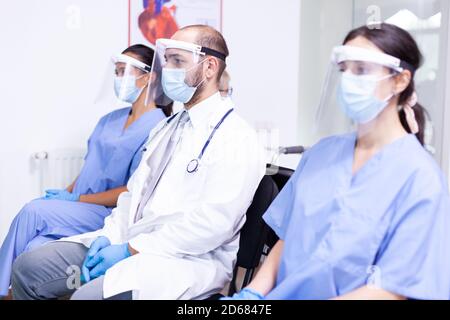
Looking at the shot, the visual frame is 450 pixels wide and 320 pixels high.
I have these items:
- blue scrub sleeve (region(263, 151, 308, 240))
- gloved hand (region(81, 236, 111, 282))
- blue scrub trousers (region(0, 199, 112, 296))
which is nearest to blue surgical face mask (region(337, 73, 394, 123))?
blue scrub sleeve (region(263, 151, 308, 240))

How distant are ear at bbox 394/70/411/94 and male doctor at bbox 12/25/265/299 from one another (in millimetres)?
475

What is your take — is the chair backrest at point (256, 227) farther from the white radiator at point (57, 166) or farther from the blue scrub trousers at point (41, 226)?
the white radiator at point (57, 166)

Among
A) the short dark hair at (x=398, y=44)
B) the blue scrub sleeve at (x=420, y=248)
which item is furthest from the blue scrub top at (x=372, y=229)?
the short dark hair at (x=398, y=44)

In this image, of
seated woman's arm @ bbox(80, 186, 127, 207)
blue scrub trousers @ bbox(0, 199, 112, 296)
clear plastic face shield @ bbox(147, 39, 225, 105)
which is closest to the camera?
clear plastic face shield @ bbox(147, 39, 225, 105)

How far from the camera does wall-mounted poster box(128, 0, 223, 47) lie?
260cm

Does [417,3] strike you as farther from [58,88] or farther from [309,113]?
[58,88]

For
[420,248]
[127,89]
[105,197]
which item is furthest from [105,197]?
[420,248]

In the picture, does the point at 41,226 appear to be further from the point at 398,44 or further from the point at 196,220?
the point at 398,44

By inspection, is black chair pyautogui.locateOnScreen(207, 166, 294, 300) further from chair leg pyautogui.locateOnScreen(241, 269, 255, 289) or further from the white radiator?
the white radiator

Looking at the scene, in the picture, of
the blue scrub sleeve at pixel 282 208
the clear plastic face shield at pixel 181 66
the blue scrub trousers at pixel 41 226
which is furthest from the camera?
the blue scrub trousers at pixel 41 226

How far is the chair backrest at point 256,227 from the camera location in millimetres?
1535

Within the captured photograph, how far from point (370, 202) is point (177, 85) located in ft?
2.64

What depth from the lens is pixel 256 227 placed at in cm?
155

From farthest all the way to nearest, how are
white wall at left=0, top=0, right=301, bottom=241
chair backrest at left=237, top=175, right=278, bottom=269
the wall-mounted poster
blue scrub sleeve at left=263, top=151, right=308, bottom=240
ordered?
the wall-mounted poster, white wall at left=0, top=0, right=301, bottom=241, chair backrest at left=237, top=175, right=278, bottom=269, blue scrub sleeve at left=263, top=151, right=308, bottom=240
